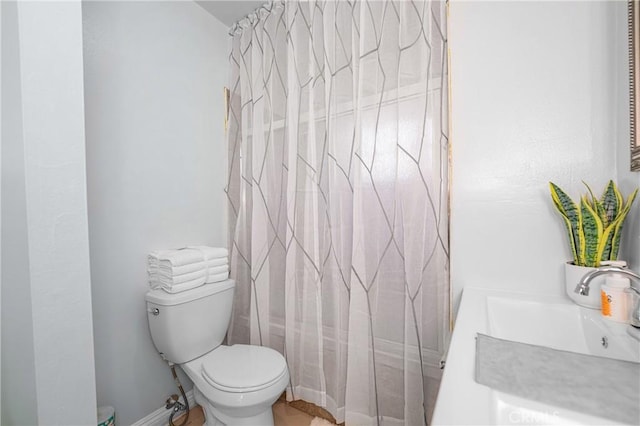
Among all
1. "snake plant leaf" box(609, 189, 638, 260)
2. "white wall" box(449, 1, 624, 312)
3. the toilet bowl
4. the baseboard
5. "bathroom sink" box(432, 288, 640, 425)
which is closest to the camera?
"bathroom sink" box(432, 288, 640, 425)

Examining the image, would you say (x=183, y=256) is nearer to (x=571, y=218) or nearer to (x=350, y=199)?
(x=350, y=199)

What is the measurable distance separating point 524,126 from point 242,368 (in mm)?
1616

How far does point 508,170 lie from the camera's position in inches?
43.2

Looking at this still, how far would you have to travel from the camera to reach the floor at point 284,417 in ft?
4.84

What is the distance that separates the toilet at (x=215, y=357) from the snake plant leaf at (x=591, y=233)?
129cm

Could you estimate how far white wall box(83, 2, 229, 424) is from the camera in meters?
1.28

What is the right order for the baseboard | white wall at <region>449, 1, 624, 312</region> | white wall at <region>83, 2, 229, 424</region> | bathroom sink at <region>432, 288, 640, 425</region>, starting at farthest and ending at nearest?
the baseboard, white wall at <region>83, 2, 229, 424</region>, white wall at <region>449, 1, 624, 312</region>, bathroom sink at <region>432, 288, 640, 425</region>

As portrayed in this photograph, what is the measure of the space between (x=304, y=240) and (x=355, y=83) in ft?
2.73

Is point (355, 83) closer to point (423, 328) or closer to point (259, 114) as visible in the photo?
point (259, 114)

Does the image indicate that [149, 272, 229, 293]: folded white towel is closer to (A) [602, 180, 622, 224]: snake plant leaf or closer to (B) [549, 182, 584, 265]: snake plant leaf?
(B) [549, 182, 584, 265]: snake plant leaf

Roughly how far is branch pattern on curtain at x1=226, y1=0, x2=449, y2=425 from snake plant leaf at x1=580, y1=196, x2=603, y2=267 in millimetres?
440

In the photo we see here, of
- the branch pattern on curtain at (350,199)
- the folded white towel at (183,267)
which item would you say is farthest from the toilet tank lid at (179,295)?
the branch pattern on curtain at (350,199)

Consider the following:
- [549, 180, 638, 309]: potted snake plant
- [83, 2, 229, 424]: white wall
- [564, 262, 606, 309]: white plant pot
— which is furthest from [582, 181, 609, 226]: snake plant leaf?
[83, 2, 229, 424]: white wall

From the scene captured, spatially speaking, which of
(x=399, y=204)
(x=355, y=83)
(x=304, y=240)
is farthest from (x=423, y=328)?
(x=355, y=83)
